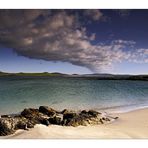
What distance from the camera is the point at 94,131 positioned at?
3857mm

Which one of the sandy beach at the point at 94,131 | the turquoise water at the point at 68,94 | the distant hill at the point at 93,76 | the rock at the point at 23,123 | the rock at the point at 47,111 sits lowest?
the sandy beach at the point at 94,131

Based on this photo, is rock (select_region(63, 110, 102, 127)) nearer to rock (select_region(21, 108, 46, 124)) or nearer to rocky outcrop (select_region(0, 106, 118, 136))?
rocky outcrop (select_region(0, 106, 118, 136))

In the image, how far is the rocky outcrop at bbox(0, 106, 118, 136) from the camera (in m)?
3.88

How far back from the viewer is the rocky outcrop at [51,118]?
3.88m

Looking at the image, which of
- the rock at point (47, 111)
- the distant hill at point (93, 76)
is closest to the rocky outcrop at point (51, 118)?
the rock at point (47, 111)

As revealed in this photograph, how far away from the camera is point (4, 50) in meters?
4.07

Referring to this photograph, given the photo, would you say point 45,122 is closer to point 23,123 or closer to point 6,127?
point 23,123

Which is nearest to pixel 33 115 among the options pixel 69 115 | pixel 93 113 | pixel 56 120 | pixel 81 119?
pixel 56 120

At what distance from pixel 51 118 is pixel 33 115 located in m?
0.17

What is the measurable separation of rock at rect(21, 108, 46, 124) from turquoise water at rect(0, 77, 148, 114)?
0.06 meters

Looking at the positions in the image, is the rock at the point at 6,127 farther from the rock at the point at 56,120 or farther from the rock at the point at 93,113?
the rock at the point at 93,113

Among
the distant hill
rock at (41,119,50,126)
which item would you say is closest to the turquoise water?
the distant hill

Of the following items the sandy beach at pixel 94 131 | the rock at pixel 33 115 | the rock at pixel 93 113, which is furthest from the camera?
the rock at pixel 93 113
